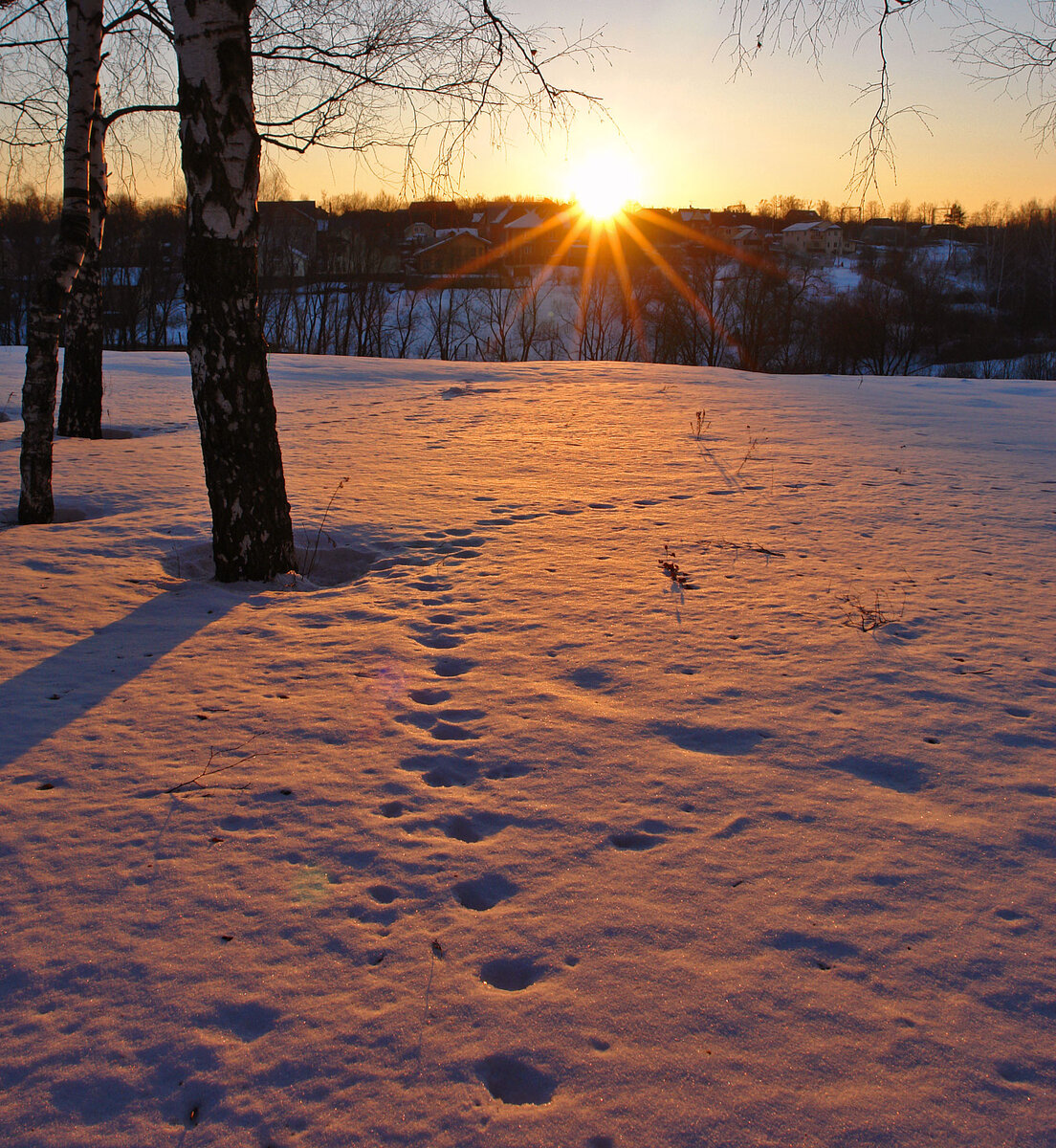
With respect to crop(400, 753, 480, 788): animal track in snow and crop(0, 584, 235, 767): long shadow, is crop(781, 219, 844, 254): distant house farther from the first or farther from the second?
crop(400, 753, 480, 788): animal track in snow

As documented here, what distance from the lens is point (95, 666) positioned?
10.6 feet

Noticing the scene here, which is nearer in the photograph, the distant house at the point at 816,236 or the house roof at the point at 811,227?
the distant house at the point at 816,236

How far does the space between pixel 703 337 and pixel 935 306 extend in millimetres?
16250

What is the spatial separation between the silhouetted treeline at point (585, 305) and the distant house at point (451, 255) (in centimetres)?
149

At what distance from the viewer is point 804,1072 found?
Result: 163 cm

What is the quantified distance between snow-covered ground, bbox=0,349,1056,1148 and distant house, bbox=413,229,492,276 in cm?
5978

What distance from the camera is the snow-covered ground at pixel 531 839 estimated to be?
63.1 inches

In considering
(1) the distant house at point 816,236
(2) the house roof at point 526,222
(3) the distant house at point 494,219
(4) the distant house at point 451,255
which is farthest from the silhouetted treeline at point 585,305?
(1) the distant house at point 816,236

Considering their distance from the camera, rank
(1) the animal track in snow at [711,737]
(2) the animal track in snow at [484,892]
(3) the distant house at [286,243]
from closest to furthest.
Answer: (2) the animal track in snow at [484,892] → (1) the animal track in snow at [711,737] → (3) the distant house at [286,243]

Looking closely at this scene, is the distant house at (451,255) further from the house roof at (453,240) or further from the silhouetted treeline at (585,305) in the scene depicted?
the silhouetted treeline at (585,305)

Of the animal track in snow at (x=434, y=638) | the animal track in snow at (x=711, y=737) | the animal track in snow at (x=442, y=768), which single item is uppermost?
the animal track in snow at (x=434, y=638)

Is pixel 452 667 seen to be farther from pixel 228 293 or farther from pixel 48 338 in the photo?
pixel 48 338

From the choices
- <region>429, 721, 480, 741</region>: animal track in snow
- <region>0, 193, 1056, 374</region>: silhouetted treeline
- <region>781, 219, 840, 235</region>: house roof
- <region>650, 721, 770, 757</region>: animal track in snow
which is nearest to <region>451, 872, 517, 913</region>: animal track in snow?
<region>429, 721, 480, 741</region>: animal track in snow

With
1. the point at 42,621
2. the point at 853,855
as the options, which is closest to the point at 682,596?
the point at 853,855
